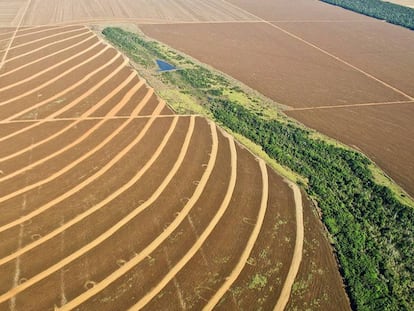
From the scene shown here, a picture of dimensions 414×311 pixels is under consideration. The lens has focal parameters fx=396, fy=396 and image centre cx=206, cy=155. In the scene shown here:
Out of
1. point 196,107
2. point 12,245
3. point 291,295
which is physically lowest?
point 12,245

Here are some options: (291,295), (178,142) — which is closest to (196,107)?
(178,142)

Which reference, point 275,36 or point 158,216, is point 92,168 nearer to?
point 158,216

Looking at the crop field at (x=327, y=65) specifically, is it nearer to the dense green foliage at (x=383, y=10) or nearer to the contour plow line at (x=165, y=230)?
the dense green foliage at (x=383, y=10)

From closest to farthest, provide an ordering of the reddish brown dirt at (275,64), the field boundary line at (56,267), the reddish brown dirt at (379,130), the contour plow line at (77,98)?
the field boundary line at (56,267)
the reddish brown dirt at (379,130)
the contour plow line at (77,98)
the reddish brown dirt at (275,64)

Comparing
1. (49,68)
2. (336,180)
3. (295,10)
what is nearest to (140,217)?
(336,180)

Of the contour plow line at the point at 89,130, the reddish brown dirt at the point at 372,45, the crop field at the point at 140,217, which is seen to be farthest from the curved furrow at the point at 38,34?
the reddish brown dirt at the point at 372,45

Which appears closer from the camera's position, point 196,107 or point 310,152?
point 310,152

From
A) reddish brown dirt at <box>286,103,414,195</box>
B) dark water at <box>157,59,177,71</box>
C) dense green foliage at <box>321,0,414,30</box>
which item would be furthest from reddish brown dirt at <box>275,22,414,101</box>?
dark water at <box>157,59,177,71</box>
